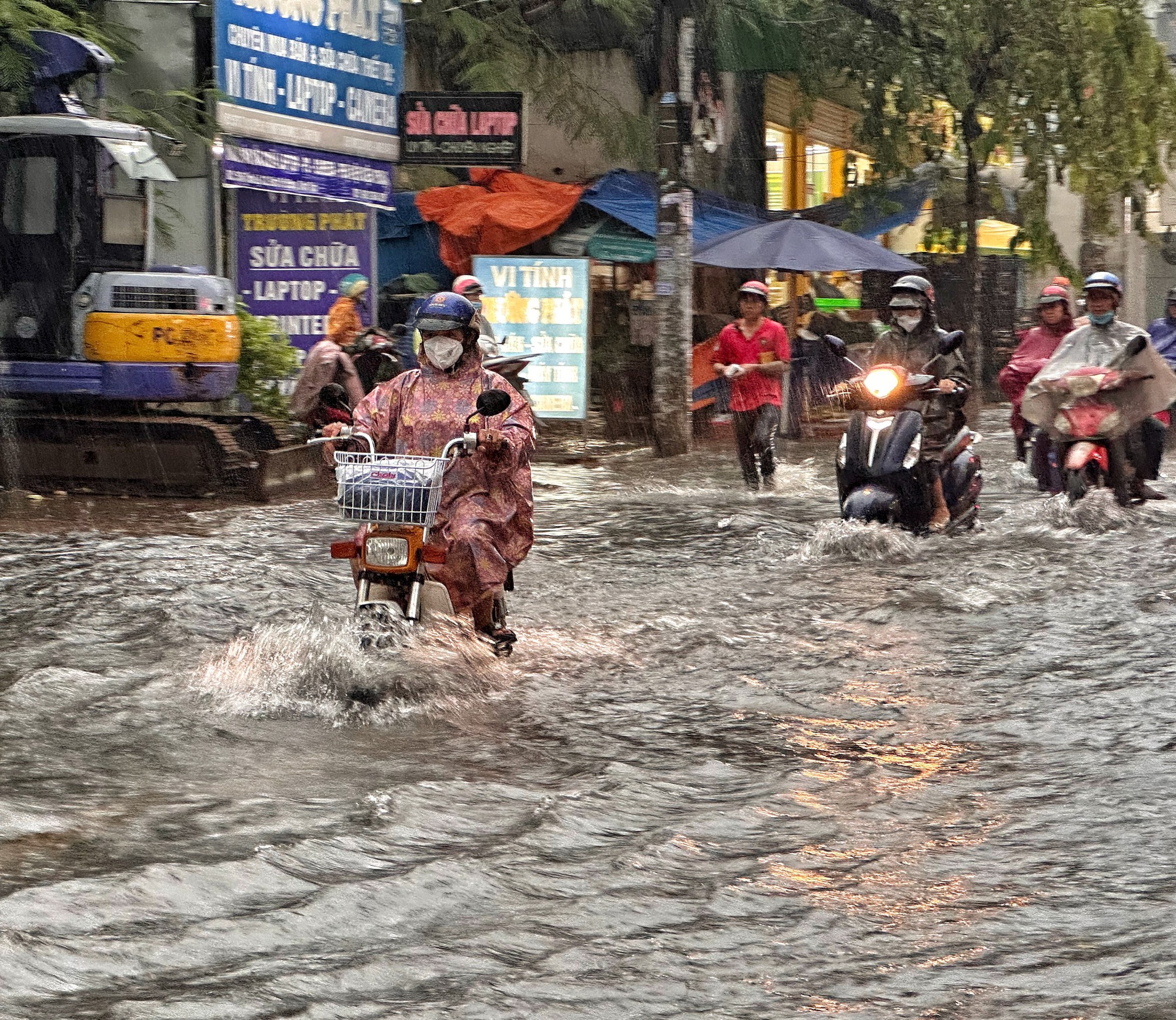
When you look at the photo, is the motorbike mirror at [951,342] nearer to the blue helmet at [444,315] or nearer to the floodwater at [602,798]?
the floodwater at [602,798]

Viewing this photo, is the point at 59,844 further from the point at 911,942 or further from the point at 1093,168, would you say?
the point at 1093,168

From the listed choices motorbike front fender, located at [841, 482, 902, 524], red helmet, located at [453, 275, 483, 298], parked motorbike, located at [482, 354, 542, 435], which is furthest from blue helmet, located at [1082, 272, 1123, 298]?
parked motorbike, located at [482, 354, 542, 435]

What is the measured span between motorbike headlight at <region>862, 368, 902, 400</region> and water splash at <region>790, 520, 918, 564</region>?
0.84 metres

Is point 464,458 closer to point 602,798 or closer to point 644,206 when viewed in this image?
point 602,798

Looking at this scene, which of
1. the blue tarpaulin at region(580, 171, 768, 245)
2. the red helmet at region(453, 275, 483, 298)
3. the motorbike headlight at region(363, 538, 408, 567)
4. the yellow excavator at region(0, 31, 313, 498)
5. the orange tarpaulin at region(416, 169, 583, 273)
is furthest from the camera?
the blue tarpaulin at region(580, 171, 768, 245)

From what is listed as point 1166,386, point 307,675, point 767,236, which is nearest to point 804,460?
point 767,236

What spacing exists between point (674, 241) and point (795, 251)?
6.81 feet

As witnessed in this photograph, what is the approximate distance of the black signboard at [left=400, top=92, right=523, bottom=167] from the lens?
17.6 meters

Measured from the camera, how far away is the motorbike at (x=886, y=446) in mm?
11680

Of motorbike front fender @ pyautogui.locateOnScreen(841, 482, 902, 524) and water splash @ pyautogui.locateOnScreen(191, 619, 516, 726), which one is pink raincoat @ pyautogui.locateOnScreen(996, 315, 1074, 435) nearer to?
motorbike front fender @ pyautogui.locateOnScreen(841, 482, 902, 524)

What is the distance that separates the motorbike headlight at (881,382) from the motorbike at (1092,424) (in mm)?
1659

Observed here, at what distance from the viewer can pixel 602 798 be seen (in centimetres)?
600

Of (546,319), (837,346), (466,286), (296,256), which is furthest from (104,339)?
(837,346)

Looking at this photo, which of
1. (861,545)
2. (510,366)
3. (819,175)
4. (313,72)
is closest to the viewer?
(861,545)
